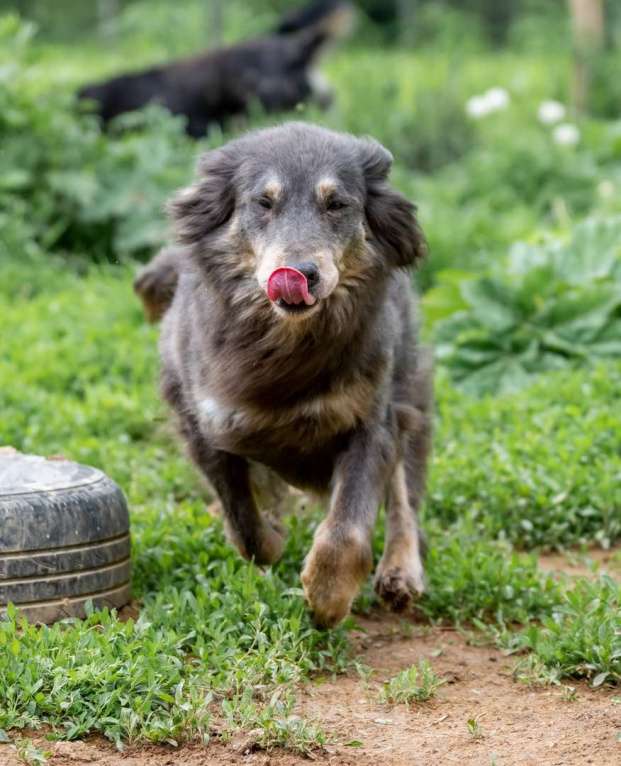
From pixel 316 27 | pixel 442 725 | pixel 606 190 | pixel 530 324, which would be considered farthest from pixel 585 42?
pixel 442 725

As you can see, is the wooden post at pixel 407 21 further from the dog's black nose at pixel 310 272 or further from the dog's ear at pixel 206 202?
the dog's black nose at pixel 310 272

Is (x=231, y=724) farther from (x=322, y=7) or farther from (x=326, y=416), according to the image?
(x=322, y=7)

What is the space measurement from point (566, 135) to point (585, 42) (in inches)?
95.9

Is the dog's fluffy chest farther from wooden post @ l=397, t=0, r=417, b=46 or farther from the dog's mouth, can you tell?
wooden post @ l=397, t=0, r=417, b=46

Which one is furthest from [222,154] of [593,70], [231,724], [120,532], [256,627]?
[593,70]

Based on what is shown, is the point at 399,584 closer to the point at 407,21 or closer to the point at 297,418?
the point at 297,418

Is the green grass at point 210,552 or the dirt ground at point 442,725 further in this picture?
the green grass at point 210,552

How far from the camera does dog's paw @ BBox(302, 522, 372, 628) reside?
4.25m

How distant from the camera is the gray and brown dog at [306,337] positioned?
170 inches

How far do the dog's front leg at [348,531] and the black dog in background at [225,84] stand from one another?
9.72m

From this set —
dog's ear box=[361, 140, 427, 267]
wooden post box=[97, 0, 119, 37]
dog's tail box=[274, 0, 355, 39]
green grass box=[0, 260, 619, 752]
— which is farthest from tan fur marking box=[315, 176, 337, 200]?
wooden post box=[97, 0, 119, 37]

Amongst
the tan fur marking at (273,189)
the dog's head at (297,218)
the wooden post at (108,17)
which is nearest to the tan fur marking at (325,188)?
the dog's head at (297,218)

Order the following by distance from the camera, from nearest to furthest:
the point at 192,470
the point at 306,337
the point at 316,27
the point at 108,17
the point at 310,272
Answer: the point at 310,272
the point at 306,337
the point at 192,470
the point at 316,27
the point at 108,17

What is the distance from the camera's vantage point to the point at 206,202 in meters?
4.65
